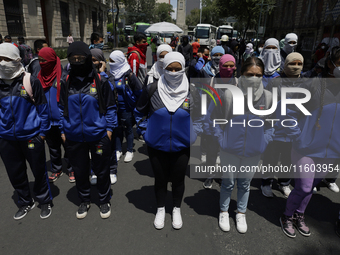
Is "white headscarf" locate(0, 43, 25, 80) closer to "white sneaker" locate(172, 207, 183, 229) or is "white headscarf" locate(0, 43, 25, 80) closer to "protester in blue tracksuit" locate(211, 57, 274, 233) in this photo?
"protester in blue tracksuit" locate(211, 57, 274, 233)

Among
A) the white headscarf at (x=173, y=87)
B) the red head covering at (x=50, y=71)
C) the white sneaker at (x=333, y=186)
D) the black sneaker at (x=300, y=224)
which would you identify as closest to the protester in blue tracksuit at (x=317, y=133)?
the black sneaker at (x=300, y=224)

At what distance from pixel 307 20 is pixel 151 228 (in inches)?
1117

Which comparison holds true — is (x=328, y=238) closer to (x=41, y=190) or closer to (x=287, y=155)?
(x=287, y=155)

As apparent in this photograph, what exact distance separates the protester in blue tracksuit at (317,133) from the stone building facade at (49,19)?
887 inches

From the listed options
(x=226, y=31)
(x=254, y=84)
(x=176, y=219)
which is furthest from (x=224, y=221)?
(x=226, y=31)

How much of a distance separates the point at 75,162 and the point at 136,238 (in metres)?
1.18

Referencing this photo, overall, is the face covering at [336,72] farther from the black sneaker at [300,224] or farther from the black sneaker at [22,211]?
the black sneaker at [22,211]

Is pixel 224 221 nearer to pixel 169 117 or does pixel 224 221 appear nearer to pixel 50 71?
pixel 169 117

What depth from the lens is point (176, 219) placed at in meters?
3.12

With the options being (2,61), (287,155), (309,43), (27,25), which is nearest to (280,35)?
(309,43)

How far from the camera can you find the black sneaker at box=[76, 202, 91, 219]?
324 cm

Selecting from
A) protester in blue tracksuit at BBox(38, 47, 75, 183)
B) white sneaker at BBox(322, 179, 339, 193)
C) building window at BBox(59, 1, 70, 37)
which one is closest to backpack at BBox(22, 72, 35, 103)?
protester in blue tracksuit at BBox(38, 47, 75, 183)

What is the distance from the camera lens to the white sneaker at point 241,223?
303 cm

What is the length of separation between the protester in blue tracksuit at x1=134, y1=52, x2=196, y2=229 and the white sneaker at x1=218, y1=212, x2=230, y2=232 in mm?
773
